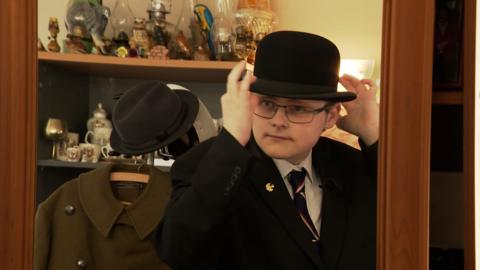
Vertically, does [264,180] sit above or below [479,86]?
below

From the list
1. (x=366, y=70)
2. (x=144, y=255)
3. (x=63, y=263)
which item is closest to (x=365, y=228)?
(x=366, y=70)

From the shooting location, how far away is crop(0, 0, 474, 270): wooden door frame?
85cm

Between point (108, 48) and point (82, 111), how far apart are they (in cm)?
14

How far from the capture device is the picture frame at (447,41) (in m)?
0.93

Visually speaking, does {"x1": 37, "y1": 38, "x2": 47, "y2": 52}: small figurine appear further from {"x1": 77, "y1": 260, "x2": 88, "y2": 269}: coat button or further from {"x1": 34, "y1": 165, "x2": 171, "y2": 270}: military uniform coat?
{"x1": 77, "y1": 260, "x2": 88, "y2": 269}: coat button

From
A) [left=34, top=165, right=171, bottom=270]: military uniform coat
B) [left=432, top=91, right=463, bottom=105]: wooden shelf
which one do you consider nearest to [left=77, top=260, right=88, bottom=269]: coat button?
[left=34, top=165, right=171, bottom=270]: military uniform coat

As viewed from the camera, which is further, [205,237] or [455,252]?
[455,252]

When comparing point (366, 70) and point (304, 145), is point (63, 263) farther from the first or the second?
point (366, 70)

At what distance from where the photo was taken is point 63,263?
93 centimetres

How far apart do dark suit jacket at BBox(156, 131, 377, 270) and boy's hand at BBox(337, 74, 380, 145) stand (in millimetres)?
33

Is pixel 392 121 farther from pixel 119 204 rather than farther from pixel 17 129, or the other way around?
pixel 17 129

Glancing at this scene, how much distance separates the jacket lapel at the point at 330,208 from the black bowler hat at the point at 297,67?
0.11 metres

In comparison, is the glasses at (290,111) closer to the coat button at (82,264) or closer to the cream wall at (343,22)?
the cream wall at (343,22)

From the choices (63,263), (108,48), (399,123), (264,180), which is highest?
(108,48)
